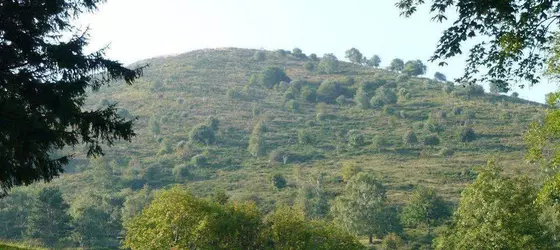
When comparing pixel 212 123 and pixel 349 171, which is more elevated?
pixel 212 123

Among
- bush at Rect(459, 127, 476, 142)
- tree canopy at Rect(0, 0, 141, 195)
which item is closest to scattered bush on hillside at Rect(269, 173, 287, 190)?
bush at Rect(459, 127, 476, 142)

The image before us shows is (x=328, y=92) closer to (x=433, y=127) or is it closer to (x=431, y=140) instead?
(x=433, y=127)

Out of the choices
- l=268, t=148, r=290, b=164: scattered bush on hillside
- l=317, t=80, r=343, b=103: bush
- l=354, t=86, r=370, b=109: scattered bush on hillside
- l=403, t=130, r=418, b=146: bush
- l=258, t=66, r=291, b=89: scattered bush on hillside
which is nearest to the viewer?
l=268, t=148, r=290, b=164: scattered bush on hillside

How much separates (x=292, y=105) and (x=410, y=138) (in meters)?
46.4

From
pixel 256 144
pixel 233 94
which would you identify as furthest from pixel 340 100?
pixel 256 144

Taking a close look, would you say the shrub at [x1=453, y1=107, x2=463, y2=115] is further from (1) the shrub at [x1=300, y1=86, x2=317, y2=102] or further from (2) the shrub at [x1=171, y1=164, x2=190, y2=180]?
(2) the shrub at [x1=171, y1=164, x2=190, y2=180]

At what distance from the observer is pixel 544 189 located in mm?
13828

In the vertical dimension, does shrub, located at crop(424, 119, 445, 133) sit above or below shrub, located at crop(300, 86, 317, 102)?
below

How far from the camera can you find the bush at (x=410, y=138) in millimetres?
131125

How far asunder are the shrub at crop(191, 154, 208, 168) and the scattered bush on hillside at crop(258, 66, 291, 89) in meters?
69.9

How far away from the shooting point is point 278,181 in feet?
346

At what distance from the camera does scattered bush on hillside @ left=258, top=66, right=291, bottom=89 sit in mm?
190375

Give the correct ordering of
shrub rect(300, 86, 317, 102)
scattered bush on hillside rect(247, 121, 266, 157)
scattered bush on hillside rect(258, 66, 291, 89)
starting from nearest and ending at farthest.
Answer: scattered bush on hillside rect(247, 121, 266, 157)
shrub rect(300, 86, 317, 102)
scattered bush on hillside rect(258, 66, 291, 89)

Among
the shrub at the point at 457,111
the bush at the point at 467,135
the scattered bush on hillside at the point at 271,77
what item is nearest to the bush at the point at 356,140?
the bush at the point at 467,135
